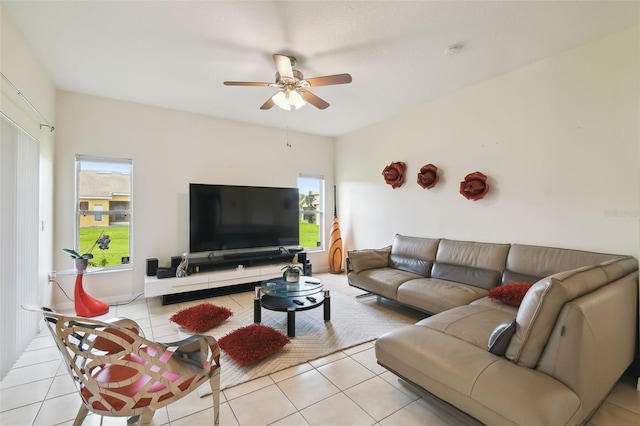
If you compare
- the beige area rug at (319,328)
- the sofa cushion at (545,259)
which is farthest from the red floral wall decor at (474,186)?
the beige area rug at (319,328)

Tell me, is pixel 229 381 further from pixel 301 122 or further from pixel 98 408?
pixel 301 122

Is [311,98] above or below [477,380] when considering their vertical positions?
above

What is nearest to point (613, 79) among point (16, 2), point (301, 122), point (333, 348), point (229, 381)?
point (333, 348)

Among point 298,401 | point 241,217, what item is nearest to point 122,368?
point 298,401

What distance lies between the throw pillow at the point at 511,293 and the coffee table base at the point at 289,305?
168cm

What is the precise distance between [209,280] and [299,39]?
3.27 meters

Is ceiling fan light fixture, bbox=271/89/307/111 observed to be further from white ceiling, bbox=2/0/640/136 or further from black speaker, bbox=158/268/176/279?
black speaker, bbox=158/268/176/279

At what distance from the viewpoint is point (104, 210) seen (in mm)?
3846

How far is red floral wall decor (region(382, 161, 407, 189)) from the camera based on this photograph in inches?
→ 173

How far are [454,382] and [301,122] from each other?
432 centimetres

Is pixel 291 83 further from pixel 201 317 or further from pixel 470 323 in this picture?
pixel 201 317

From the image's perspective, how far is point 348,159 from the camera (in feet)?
18.3

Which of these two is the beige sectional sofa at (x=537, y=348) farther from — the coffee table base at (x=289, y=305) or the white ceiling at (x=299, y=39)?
the white ceiling at (x=299, y=39)

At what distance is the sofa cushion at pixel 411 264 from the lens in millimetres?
3643
